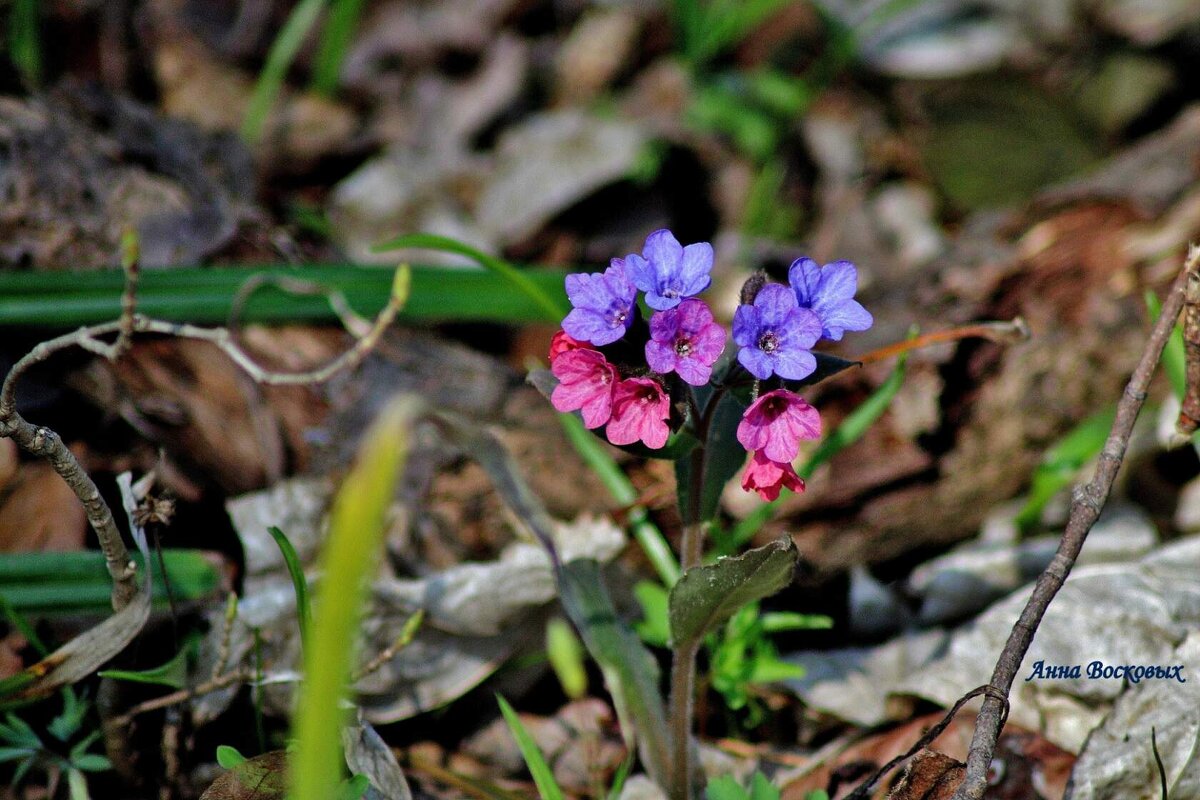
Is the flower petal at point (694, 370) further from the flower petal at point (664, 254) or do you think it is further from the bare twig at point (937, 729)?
the bare twig at point (937, 729)

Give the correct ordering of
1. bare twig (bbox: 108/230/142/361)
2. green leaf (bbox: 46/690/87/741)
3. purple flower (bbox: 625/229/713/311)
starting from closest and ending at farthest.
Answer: purple flower (bbox: 625/229/713/311)
bare twig (bbox: 108/230/142/361)
green leaf (bbox: 46/690/87/741)

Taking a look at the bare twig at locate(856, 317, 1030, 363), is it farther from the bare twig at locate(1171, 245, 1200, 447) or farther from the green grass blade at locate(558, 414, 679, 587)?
the green grass blade at locate(558, 414, 679, 587)

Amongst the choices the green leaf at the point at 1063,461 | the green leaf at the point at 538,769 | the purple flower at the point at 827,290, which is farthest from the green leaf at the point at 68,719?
the green leaf at the point at 1063,461

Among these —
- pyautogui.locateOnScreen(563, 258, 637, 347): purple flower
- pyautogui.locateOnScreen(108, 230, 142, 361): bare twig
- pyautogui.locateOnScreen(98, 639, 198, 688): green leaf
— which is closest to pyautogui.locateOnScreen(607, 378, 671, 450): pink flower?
pyautogui.locateOnScreen(563, 258, 637, 347): purple flower

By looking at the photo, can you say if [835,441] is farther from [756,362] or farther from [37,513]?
[37,513]

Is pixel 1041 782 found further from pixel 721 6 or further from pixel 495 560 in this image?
pixel 721 6

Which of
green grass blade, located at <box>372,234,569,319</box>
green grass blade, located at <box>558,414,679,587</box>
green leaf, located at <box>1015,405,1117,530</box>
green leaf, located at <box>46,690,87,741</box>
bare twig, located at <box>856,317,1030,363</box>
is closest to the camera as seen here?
green leaf, located at <box>46,690,87,741</box>
